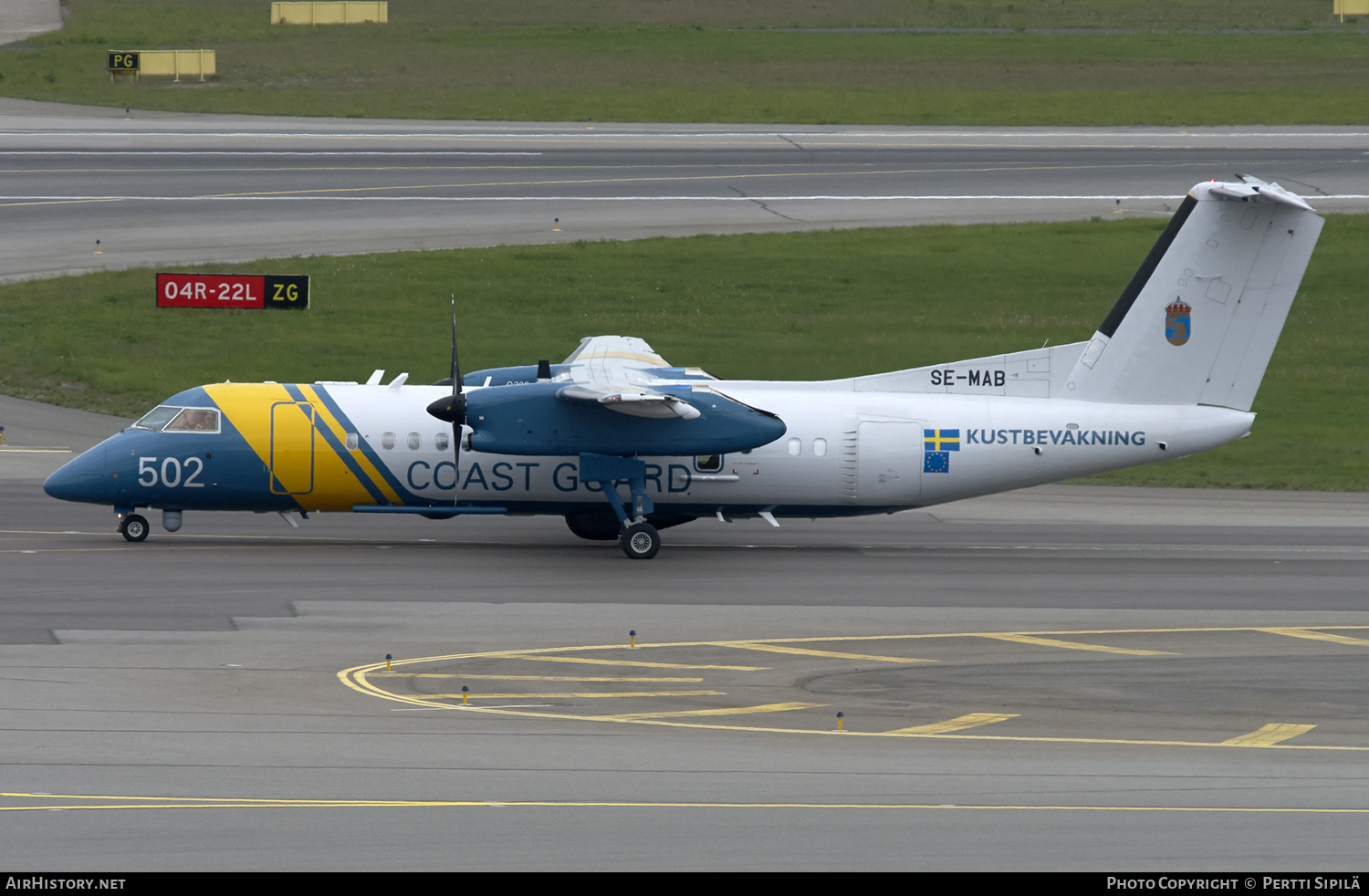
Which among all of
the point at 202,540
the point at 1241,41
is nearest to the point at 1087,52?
the point at 1241,41

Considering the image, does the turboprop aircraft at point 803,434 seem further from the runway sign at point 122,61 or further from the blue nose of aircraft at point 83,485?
the runway sign at point 122,61

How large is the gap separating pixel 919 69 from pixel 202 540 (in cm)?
6157

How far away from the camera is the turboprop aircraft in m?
26.1

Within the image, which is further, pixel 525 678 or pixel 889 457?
pixel 889 457

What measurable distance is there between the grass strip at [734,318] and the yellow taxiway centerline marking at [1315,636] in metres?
12.7

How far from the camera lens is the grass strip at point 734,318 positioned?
3788 cm

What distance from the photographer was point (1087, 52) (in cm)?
8538

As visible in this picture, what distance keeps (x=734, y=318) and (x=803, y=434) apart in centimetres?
1840

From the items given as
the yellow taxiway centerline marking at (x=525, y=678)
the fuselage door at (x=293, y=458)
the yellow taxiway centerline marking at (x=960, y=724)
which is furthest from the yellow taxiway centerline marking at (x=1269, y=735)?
the fuselage door at (x=293, y=458)

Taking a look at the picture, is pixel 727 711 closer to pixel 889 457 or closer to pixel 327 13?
pixel 889 457


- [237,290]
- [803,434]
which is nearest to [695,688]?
[803,434]

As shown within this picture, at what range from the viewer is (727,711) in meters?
17.9
